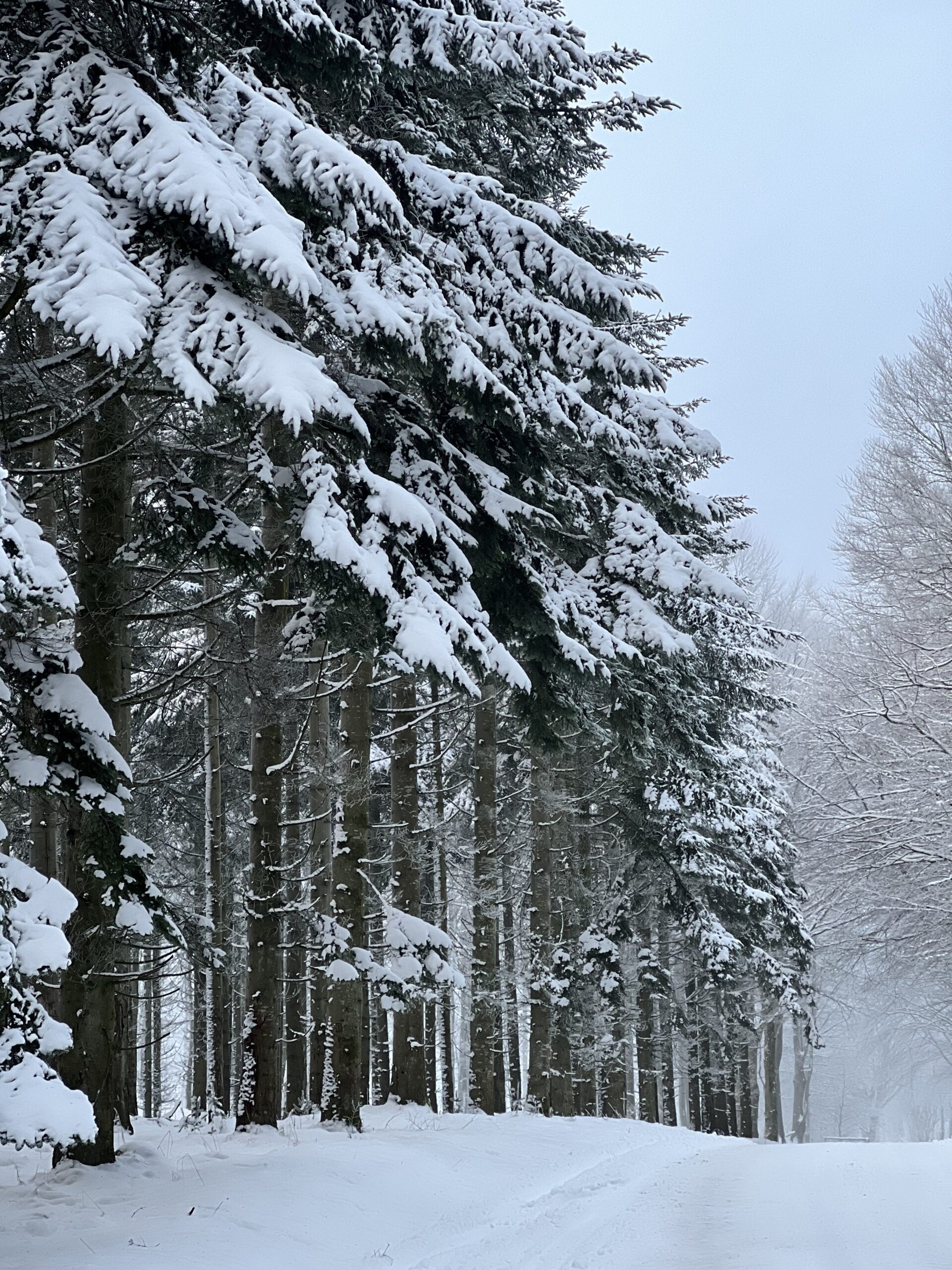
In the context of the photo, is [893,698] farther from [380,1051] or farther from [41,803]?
[380,1051]

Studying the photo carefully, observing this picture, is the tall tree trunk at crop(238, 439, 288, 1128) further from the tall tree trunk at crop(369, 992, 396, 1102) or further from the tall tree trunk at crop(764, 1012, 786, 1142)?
the tall tree trunk at crop(764, 1012, 786, 1142)

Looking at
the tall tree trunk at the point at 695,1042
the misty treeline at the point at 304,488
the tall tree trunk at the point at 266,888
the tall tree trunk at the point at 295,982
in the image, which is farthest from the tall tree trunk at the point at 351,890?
the tall tree trunk at the point at 695,1042

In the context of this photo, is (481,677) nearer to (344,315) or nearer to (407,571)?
(407,571)

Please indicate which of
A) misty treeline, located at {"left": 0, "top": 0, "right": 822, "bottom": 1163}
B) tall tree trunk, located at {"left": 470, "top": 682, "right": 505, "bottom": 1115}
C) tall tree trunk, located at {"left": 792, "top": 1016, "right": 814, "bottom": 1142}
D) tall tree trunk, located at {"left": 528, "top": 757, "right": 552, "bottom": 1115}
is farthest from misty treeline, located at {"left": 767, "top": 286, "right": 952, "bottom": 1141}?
tall tree trunk, located at {"left": 792, "top": 1016, "right": 814, "bottom": 1142}

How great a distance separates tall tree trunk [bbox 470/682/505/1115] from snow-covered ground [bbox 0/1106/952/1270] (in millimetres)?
4188

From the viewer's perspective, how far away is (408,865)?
14.2 metres

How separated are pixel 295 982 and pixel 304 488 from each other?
1015 centimetres

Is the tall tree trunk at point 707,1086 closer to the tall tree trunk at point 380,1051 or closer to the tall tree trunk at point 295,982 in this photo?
the tall tree trunk at point 380,1051

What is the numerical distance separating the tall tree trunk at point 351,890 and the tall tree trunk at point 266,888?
70cm

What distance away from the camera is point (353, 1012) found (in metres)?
11.3

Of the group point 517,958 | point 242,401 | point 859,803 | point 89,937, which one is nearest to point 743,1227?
point 89,937

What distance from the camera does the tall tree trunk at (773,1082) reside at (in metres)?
31.5

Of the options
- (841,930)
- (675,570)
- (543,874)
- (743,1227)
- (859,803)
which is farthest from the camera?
(841,930)

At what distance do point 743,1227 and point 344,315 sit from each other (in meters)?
7.30
